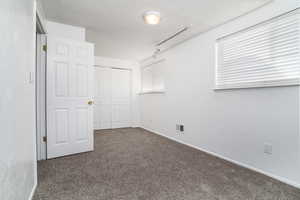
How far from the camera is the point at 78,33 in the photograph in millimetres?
2721

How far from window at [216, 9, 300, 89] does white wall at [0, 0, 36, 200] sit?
8.40ft

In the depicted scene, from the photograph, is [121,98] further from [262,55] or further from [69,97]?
[262,55]

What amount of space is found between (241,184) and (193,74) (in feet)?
6.57

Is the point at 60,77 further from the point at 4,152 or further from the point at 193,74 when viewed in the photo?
the point at 193,74

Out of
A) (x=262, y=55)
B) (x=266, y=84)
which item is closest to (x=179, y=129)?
(x=266, y=84)

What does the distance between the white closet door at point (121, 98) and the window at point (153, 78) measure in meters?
0.60

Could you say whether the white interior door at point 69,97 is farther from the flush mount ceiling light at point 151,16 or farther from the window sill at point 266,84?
the window sill at point 266,84

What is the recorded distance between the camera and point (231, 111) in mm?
2338

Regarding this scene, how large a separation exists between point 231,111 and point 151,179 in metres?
1.59

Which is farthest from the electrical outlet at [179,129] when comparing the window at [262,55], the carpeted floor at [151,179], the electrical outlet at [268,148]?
the electrical outlet at [268,148]

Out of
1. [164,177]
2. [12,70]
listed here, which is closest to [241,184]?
[164,177]

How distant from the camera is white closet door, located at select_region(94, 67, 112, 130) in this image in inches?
183

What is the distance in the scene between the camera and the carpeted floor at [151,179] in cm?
151

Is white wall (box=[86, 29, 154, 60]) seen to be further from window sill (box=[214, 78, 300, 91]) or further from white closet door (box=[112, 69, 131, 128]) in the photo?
window sill (box=[214, 78, 300, 91])
